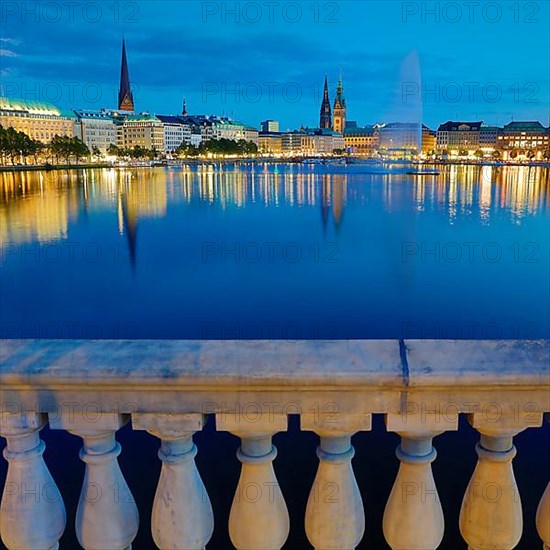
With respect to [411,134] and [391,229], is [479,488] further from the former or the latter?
[411,134]

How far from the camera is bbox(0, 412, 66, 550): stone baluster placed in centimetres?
208

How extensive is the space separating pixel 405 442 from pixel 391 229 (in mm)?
33034

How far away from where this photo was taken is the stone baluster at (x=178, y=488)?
2070 millimetres

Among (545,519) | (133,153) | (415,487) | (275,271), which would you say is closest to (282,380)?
(415,487)

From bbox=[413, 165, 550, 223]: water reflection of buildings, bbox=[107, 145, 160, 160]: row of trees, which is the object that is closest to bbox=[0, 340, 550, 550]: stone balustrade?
bbox=[413, 165, 550, 223]: water reflection of buildings

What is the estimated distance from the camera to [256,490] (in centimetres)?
217

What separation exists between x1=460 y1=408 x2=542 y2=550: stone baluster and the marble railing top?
0.15 metres

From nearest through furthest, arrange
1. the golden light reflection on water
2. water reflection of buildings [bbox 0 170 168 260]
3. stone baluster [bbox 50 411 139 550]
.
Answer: stone baluster [bbox 50 411 139 550] < water reflection of buildings [bbox 0 170 168 260] < the golden light reflection on water

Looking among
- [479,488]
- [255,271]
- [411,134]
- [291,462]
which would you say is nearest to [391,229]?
[255,271]

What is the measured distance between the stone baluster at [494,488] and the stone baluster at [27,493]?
4.97 ft

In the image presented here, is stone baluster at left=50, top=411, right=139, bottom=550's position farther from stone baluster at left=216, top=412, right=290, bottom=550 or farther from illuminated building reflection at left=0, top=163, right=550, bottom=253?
illuminated building reflection at left=0, top=163, right=550, bottom=253

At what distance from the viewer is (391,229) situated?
34.4 meters

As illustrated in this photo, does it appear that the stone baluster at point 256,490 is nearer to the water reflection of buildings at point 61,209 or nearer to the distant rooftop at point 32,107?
the water reflection of buildings at point 61,209

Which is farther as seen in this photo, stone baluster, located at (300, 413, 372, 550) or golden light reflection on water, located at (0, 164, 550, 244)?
golden light reflection on water, located at (0, 164, 550, 244)
